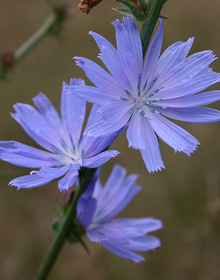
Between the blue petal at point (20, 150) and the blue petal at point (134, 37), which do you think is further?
the blue petal at point (20, 150)

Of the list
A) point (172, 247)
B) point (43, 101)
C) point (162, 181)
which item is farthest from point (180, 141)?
point (162, 181)

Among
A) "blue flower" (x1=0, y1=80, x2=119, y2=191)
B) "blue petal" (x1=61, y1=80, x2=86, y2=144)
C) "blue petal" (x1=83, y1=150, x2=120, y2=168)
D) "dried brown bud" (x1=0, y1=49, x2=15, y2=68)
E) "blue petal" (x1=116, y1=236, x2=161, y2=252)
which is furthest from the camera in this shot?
"dried brown bud" (x1=0, y1=49, x2=15, y2=68)

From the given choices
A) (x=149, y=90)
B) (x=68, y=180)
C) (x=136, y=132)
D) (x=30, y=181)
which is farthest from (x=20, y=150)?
(x=149, y=90)

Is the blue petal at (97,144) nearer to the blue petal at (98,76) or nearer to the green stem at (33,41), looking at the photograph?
the blue petal at (98,76)

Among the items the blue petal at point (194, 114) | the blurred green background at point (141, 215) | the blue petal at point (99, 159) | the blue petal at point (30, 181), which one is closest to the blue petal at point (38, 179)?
the blue petal at point (30, 181)

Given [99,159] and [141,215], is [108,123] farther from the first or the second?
[141,215]

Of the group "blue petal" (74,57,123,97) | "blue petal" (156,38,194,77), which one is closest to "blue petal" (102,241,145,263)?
"blue petal" (74,57,123,97)

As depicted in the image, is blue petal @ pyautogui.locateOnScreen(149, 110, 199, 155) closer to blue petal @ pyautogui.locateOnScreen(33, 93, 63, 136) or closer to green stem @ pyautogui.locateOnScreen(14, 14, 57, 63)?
blue petal @ pyautogui.locateOnScreen(33, 93, 63, 136)
